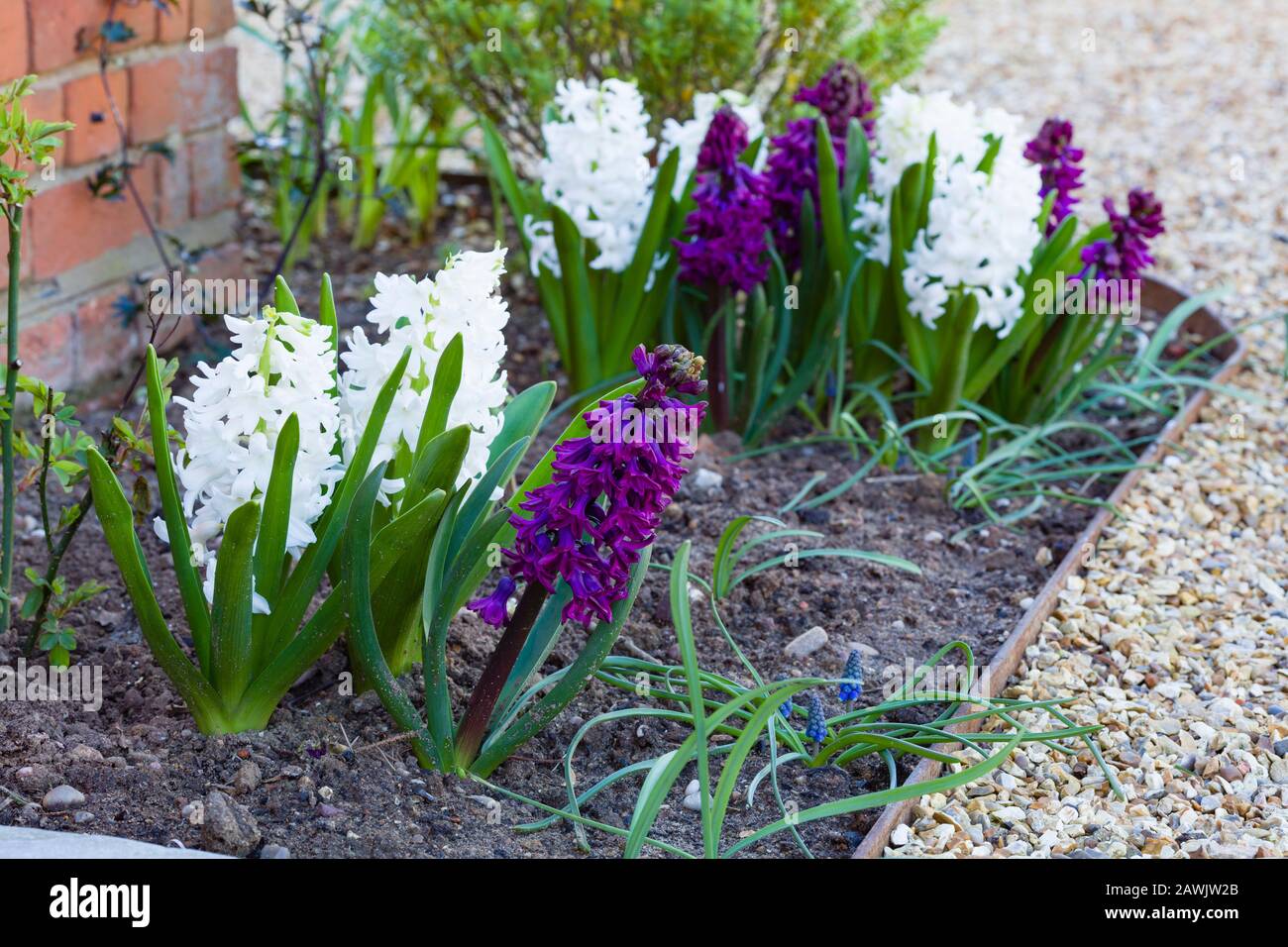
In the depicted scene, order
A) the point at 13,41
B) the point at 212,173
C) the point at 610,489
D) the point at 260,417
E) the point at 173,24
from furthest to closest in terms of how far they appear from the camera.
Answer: the point at 212,173 < the point at 173,24 < the point at 13,41 < the point at 260,417 < the point at 610,489

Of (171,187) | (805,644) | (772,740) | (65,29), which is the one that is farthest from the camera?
(171,187)

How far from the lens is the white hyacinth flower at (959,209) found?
277cm

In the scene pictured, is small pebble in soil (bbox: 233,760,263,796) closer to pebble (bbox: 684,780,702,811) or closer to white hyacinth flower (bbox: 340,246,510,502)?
A: white hyacinth flower (bbox: 340,246,510,502)

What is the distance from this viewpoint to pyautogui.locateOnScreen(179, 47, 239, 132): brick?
10.6 ft

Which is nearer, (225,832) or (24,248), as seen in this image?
(225,832)

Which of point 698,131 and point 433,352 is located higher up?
point 698,131

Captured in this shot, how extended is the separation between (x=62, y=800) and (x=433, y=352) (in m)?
0.73

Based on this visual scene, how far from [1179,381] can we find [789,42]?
1352 millimetres

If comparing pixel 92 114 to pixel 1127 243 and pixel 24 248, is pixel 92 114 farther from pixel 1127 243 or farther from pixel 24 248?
pixel 1127 243

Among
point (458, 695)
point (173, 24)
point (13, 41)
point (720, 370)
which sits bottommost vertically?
point (458, 695)

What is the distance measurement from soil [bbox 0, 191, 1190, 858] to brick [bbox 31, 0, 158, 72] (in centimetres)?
91

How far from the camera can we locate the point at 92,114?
295 cm

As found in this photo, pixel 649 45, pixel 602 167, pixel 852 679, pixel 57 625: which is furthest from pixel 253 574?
pixel 649 45

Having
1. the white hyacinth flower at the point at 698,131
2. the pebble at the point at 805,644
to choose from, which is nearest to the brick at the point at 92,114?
the white hyacinth flower at the point at 698,131
